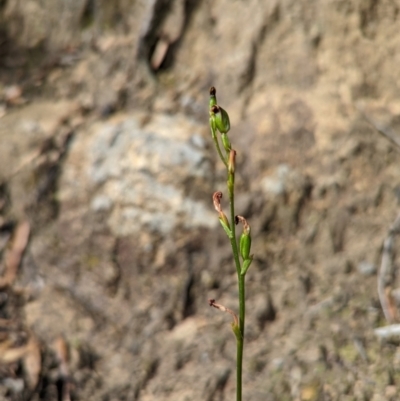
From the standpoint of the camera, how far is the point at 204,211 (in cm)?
215

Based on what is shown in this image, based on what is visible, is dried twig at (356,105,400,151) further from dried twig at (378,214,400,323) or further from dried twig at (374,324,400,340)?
dried twig at (374,324,400,340)

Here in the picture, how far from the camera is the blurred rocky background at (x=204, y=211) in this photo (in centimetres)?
188

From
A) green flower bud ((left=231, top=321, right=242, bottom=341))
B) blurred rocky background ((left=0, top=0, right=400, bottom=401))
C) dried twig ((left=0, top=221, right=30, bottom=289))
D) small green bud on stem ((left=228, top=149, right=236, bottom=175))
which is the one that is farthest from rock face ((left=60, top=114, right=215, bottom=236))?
small green bud on stem ((left=228, top=149, right=236, bottom=175))

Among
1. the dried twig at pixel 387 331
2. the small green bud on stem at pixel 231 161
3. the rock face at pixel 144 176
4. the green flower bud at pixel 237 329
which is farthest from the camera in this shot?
the rock face at pixel 144 176

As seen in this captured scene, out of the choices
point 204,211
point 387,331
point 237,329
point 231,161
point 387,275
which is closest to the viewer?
point 231,161

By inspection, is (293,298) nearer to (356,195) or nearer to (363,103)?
(356,195)

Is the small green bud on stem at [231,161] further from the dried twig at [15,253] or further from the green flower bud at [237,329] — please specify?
the dried twig at [15,253]

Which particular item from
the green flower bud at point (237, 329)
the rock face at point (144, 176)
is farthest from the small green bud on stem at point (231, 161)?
the rock face at point (144, 176)

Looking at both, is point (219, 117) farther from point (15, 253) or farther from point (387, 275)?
point (15, 253)

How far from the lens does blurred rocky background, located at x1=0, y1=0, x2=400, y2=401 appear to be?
1875mm

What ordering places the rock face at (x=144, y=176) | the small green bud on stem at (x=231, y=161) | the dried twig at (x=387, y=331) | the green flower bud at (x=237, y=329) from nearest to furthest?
the small green bud on stem at (x=231, y=161) → the green flower bud at (x=237, y=329) → the dried twig at (x=387, y=331) → the rock face at (x=144, y=176)

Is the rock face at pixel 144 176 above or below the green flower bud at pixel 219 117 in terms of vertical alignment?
above

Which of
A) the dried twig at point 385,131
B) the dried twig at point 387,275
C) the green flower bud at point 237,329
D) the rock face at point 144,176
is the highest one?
the dried twig at point 385,131

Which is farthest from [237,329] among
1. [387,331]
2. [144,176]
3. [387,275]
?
[144,176]
